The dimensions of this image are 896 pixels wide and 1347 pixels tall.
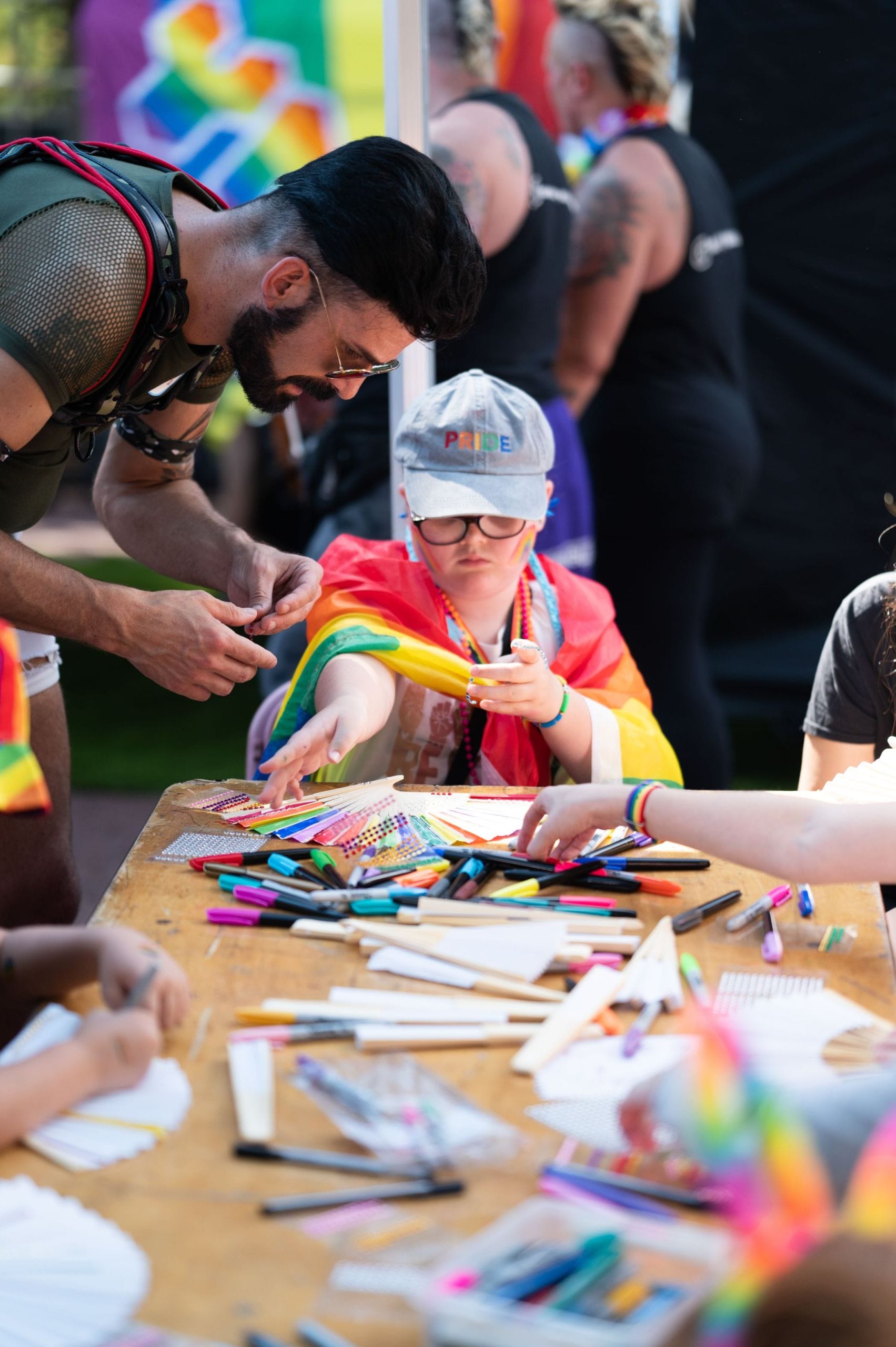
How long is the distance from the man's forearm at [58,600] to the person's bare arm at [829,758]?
1.17 metres

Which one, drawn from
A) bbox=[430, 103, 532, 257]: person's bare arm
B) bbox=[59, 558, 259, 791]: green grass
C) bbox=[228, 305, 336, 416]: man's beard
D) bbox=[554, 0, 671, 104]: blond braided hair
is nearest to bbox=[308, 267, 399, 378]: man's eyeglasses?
bbox=[228, 305, 336, 416]: man's beard

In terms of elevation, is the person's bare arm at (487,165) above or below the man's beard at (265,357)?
above

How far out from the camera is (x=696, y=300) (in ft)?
11.1

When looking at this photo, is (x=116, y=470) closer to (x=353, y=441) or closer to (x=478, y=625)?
(x=478, y=625)

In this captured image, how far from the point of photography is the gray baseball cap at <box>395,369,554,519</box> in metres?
2.18

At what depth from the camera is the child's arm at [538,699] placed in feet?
6.47

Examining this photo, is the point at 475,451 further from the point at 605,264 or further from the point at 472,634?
the point at 605,264

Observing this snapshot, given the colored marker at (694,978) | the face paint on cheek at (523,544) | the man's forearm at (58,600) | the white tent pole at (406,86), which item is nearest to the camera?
the colored marker at (694,978)

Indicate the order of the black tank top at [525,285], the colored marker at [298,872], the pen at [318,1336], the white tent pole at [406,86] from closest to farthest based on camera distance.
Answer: the pen at [318,1336] < the colored marker at [298,872] < the white tent pole at [406,86] < the black tank top at [525,285]

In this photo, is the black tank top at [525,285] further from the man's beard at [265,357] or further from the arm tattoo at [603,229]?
the man's beard at [265,357]

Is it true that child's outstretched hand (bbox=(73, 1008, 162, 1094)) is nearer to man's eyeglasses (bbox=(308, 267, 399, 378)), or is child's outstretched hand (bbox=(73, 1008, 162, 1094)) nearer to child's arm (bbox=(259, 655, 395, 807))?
child's arm (bbox=(259, 655, 395, 807))

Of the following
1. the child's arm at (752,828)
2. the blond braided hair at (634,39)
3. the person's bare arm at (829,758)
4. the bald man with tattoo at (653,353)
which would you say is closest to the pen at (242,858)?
the child's arm at (752,828)

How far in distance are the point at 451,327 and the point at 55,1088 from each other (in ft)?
4.11

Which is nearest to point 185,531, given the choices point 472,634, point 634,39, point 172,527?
point 172,527
